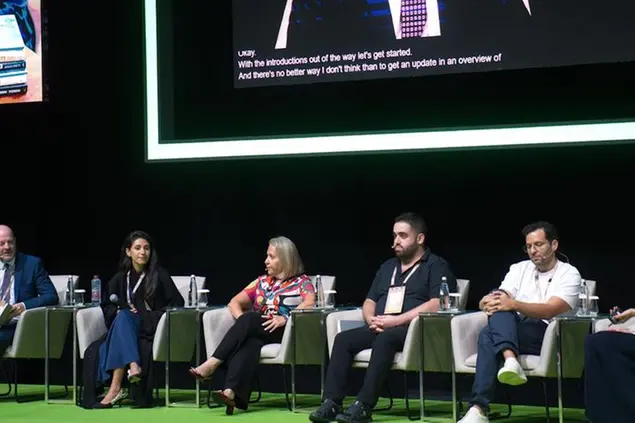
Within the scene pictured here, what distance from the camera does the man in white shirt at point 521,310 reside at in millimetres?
5930

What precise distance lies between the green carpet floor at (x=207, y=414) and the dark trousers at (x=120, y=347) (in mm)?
245

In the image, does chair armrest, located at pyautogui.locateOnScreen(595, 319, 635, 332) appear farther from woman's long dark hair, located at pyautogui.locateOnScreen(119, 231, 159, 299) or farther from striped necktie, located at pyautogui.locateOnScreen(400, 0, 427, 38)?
woman's long dark hair, located at pyautogui.locateOnScreen(119, 231, 159, 299)

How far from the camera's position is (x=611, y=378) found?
552cm

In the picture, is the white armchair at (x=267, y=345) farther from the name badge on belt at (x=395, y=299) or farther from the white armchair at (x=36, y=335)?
the white armchair at (x=36, y=335)

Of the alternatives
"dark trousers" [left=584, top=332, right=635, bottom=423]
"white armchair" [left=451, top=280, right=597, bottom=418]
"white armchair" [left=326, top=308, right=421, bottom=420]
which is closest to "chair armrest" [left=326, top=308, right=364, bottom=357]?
"white armchair" [left=326, top=308, right=421, bottom=420]

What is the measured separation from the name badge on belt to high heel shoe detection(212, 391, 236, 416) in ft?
3.17

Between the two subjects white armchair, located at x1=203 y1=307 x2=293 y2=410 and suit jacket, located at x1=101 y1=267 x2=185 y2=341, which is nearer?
white armchair, located at x1=203 y1=307 x2=293 y2=410

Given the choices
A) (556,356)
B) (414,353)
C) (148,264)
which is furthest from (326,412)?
(148,264)

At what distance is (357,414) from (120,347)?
163 cm

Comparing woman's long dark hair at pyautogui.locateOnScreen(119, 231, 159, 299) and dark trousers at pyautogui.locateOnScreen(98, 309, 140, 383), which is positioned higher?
woman's long dark hair at pyautogui.locateOnScreen(119, 231, 159, 299)

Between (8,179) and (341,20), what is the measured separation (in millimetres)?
2683

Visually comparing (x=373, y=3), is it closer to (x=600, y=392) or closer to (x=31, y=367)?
(x=600, y=392)

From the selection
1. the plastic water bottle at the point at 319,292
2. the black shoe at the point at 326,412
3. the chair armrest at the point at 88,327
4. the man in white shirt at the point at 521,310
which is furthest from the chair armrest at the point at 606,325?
the chair armrest at the point at 88,327

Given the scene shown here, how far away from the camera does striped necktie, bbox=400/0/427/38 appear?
281 inches
